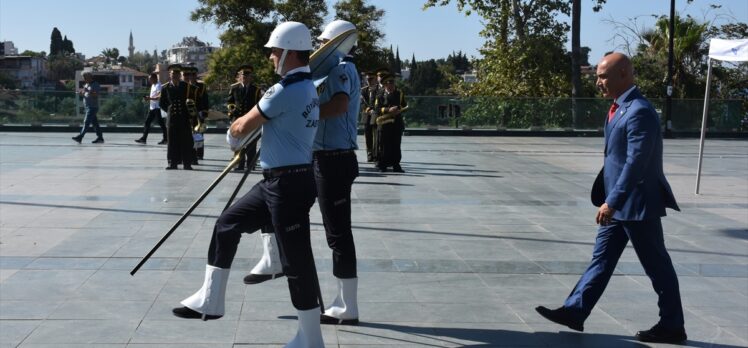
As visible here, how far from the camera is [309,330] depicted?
16.3 feet

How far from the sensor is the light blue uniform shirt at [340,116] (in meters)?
5.64

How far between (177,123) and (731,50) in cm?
852

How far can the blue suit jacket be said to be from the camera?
533 cm

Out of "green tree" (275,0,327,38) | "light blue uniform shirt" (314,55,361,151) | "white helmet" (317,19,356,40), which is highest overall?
"green tree" (275,0,327,38)

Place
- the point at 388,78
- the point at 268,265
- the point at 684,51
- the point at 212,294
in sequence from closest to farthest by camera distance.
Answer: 1. the point at 212,294
2. the point at 268,265
3. the point at 388,78
4. the point at 684,51

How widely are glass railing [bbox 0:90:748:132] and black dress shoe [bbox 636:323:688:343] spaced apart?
24.1m

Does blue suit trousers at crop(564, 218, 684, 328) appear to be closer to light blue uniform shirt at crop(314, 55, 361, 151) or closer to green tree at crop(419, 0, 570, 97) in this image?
light blue uniform shirt at crop(314, 55, 361, 151)

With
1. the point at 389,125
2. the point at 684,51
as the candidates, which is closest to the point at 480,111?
the point at 684,51

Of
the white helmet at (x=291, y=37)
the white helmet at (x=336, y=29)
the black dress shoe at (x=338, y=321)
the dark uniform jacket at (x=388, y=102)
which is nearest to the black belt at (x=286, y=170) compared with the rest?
the white helmet at (x=291, y=37)

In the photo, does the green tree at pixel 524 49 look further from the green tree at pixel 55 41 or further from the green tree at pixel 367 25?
the green tree at pixel 55 41

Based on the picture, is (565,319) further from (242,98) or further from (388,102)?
(388,102)

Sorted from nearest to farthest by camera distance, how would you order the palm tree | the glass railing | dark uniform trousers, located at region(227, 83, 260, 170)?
1. dark uniform trousers, located at region(227, 83, 260, 170)
2. the glass railing
3. the palm tree

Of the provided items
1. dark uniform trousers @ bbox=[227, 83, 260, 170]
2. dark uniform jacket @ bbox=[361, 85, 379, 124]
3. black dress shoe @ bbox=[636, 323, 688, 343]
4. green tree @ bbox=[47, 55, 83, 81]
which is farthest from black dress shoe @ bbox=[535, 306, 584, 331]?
green tree @ bbox=[47, 55, 83, 81]

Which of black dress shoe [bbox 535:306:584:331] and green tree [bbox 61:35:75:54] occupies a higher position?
green tree [bbox 61:35:75:54]
